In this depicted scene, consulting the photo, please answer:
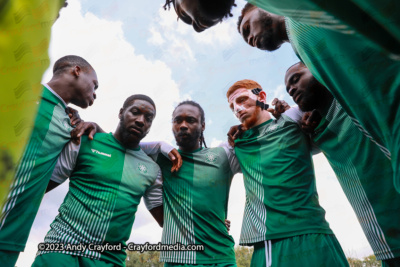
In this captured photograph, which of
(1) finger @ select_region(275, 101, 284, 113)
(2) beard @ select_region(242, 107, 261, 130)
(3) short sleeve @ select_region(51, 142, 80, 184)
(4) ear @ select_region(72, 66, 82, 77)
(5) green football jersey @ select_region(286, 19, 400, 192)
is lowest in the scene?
(5) green football jersey @ select_region(286, 19, 400, 192)

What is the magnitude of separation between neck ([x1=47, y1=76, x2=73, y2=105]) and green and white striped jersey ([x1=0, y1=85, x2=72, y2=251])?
0.48 ft

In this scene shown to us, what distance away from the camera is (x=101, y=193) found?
298 cm

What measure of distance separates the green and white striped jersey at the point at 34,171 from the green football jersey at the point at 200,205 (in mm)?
1321

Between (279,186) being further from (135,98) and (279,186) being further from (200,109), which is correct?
(135,98)

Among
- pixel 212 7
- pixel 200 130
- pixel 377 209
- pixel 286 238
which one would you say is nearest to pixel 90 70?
pixel 200 130

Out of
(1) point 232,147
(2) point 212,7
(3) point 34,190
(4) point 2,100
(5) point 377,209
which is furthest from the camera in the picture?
(1) point 232,147

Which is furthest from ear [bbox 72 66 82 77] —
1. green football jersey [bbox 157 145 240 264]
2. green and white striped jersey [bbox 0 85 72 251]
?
green football jersey [bbox 157 145 240 264]

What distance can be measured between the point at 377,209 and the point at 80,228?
2.56m

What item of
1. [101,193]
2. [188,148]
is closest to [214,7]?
[101,193]

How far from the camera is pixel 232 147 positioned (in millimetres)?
3566

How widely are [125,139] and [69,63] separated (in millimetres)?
1097

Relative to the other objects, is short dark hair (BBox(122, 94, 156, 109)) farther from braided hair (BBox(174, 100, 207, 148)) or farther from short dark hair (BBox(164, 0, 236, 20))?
short dark hair (BBox(164, 0, 236, 20))

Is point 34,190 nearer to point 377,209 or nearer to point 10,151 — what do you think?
point 10,151

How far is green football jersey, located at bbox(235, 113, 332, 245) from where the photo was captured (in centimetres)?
262
